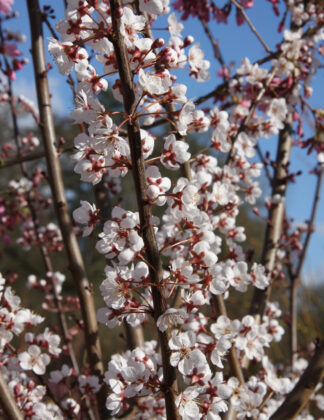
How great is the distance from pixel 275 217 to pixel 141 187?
3.83 ft

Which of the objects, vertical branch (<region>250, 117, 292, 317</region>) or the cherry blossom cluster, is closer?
the cherry blossom cluster

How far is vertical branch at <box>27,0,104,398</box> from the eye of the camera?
57.4 inches

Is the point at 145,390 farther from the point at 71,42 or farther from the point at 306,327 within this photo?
the point at 306,327

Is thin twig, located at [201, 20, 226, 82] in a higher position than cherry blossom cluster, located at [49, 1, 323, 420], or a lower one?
higher

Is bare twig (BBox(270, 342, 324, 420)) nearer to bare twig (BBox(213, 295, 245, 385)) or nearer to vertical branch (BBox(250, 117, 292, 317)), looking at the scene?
bare twig (BBox(213, 295, 245, 385))

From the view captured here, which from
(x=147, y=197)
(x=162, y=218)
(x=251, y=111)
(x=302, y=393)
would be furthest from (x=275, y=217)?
(x=147, y=197)

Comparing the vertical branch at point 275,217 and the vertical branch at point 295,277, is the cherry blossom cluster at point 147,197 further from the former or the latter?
the vertical branch at point 295,277

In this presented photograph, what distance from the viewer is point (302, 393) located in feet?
3.43

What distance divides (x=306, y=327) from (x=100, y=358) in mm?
2305

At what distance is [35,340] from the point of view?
143 centimetres

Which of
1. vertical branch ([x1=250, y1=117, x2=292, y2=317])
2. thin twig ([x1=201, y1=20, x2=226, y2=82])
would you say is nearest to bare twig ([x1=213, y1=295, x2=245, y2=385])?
vertical branch ([x1=250, y1=117, x2=292, y2=317])

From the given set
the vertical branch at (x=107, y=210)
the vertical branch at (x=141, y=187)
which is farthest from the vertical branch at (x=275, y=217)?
the vertical branch at (x=141, y=187)

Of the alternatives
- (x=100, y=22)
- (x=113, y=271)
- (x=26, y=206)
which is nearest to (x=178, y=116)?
(x=100, y=22)

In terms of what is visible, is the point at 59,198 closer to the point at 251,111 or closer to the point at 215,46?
the point at 251,111
